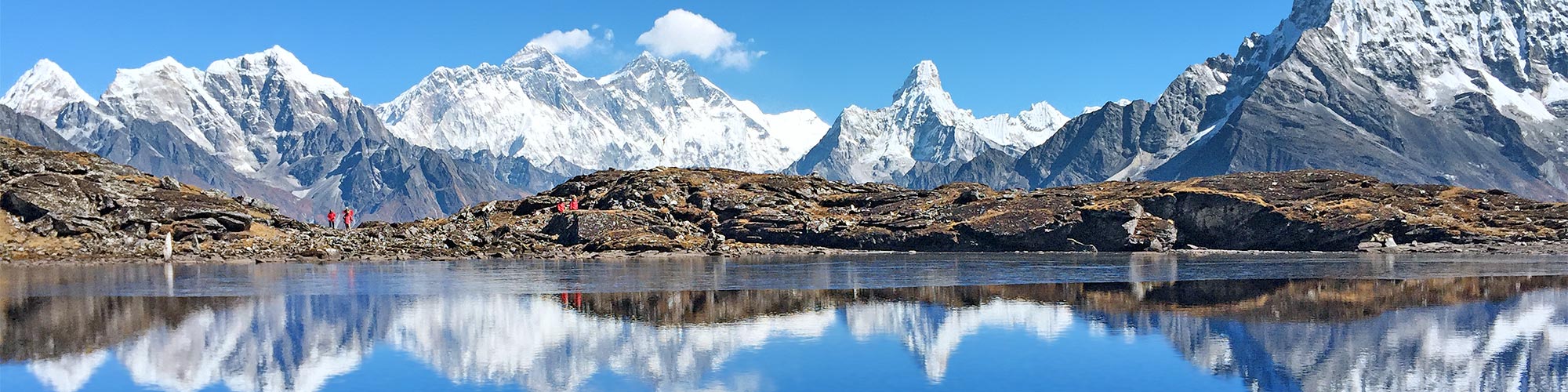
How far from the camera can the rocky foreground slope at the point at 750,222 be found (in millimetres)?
147125

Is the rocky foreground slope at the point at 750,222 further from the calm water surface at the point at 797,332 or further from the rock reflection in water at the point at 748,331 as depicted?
the rock reflection in water at the point at 748,331

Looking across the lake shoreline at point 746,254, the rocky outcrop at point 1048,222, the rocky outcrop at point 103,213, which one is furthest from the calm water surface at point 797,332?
the rocky outcrop at point 1048,222

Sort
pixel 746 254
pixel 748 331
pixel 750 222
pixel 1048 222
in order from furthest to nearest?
pixel 750 222
pixel 1048 222
pixel 746 254
pixel 748 331

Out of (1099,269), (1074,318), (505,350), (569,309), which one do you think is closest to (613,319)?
(569,309)

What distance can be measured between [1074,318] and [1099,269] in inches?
2108

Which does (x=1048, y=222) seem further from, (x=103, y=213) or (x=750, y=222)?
(x=103, y=213)

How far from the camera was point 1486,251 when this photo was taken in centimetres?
15538

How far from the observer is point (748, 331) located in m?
63.4

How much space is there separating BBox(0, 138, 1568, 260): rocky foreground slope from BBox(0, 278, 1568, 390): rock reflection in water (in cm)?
6989

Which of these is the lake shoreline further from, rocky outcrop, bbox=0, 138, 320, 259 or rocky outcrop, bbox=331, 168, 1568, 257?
Answer: rocky outcrop, bbox=0, 138, 320, 259

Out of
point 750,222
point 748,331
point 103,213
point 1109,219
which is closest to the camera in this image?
point 748,331

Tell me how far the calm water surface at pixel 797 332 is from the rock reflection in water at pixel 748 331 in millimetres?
214

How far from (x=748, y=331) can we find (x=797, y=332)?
237 centimetres

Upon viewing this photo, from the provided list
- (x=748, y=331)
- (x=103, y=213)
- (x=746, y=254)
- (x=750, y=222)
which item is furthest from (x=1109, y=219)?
(x=103, y=213)
